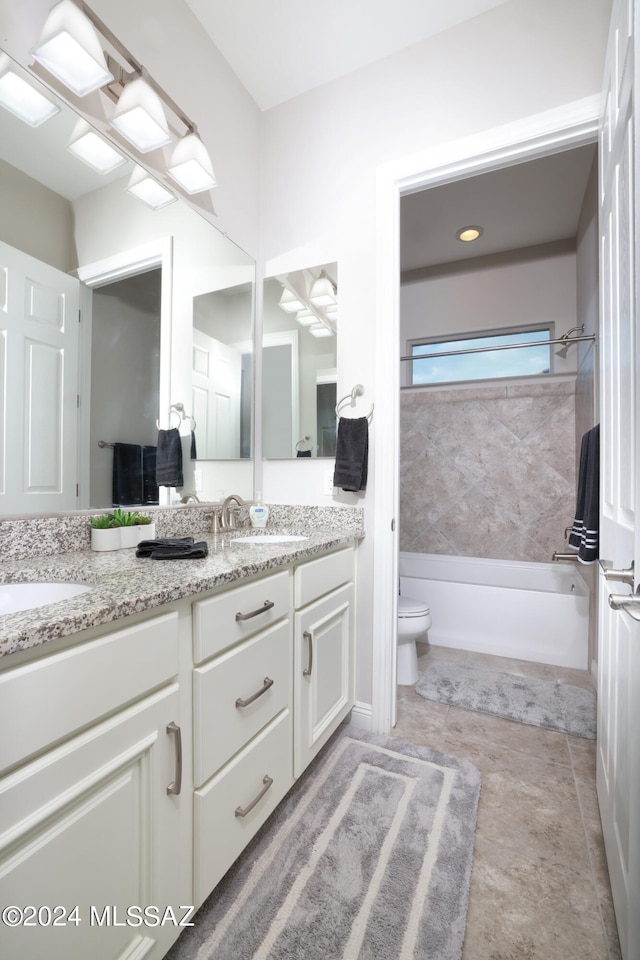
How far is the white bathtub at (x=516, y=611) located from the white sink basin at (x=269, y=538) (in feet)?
4.84

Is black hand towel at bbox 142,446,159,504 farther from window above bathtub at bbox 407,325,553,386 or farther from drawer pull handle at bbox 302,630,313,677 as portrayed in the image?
window above bathtub at bbox 407,325,553,386

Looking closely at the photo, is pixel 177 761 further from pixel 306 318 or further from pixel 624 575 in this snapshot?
pixel 306 318

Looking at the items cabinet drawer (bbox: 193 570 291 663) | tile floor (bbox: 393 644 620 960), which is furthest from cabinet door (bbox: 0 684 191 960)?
tile floor (bbox: 393 644 620 960)

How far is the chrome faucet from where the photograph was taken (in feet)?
6.18

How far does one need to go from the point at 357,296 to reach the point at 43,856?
6.33ft

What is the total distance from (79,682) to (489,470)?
10.3ft

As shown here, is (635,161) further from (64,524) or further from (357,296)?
(64,524)

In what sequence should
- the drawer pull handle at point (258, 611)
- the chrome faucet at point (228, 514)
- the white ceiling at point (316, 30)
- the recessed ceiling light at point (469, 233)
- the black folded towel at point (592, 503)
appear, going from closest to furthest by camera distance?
the drawer pull handle at point (258, 611) → the black folded towel at point (592, 503) → the white ceiling at point (316, 30) → the chrome faucet at point (228, 514) → the recessed ceiling light at point (469, 233)

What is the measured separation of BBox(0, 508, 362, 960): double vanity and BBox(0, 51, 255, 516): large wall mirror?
1.05ft

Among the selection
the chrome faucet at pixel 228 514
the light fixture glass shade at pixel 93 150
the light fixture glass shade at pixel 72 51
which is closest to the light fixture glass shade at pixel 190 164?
the light fixture glass shade at pixel 93 150

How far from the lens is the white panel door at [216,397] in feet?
6.02

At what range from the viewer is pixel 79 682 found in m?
0.68

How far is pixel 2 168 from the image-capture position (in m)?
1.11

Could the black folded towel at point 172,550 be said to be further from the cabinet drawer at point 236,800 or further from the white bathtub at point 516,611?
the white bathtub at point 516,611
